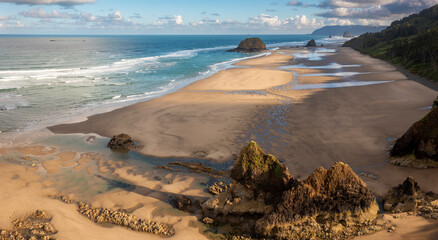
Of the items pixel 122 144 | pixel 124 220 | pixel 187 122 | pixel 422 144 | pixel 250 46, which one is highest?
pixel 250 46

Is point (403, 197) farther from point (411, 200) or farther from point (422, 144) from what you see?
point (422, 144)

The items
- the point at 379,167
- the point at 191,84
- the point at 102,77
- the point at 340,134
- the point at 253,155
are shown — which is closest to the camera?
the point at 253,155

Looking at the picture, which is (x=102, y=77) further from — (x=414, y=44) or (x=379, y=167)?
(x=414, y=44)

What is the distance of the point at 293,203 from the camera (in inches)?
387

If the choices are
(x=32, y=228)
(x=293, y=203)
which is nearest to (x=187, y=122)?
(x=32, y=228)

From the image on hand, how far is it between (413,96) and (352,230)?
26.9 metres

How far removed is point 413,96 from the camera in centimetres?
2973

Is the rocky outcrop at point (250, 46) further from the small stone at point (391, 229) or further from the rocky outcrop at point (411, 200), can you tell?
the small stone at point (391, 229)

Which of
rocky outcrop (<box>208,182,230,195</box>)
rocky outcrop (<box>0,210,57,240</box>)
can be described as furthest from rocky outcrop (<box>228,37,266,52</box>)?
rocky outcrop (<box>0,210,57,240</box>)

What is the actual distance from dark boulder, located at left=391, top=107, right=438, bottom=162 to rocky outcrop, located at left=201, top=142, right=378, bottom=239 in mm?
5888

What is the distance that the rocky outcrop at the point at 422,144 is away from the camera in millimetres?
13430

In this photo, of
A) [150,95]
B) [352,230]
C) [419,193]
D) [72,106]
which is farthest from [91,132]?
[419,193]

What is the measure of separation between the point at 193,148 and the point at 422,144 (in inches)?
515

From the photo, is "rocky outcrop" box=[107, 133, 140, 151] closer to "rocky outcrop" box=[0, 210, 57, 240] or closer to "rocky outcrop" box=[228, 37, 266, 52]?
"rocky outcrop" box=[0, 210, 57, 240]
